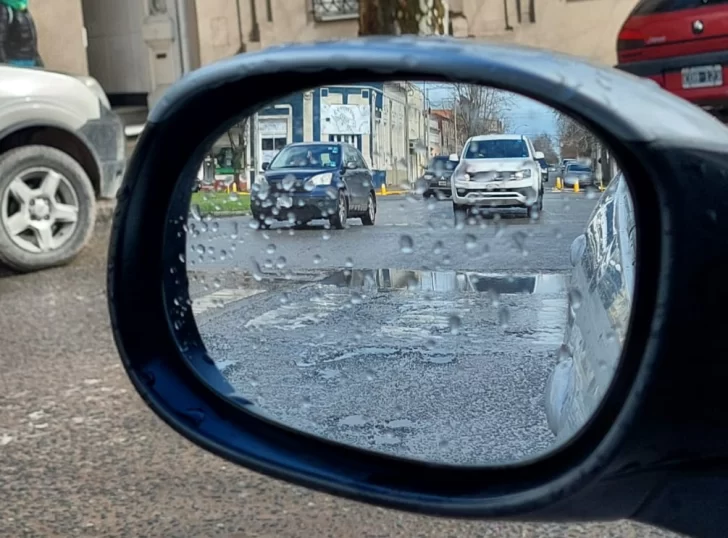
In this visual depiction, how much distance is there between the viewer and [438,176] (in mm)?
981

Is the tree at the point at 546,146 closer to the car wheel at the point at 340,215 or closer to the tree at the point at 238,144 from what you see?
the car wheel at the point at 340,215

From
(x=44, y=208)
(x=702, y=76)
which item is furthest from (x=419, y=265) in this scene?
(x=702, y=76)

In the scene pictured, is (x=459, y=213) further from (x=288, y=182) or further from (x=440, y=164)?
(x=288, y=182)

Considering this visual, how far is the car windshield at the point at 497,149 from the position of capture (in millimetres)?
939

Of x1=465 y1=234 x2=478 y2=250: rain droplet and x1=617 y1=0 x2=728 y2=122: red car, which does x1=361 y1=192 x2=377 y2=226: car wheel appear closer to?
x1=465 y1=234 x2=478 y2=250: rain droplet

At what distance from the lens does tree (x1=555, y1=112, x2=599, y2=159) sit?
85 cm

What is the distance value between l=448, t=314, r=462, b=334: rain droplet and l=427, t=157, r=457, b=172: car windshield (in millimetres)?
183

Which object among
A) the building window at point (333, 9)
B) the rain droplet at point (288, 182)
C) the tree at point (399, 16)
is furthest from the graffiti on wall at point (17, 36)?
the rain droplet at point (288, 182)

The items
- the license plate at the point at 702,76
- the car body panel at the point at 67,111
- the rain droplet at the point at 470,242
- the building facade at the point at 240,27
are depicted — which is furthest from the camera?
the building facade at the point at 240,27

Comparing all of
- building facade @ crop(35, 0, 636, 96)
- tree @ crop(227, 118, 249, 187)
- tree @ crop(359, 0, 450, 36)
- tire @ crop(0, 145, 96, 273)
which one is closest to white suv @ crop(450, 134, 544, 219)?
tree @ crop(227, 118, 249, 187)

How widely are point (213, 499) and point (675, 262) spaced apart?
218cm

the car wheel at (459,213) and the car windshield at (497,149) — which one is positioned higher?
the car windshield at (497,149)

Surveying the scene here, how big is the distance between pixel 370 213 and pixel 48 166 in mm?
5365

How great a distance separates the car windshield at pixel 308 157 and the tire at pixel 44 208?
5063 mm
